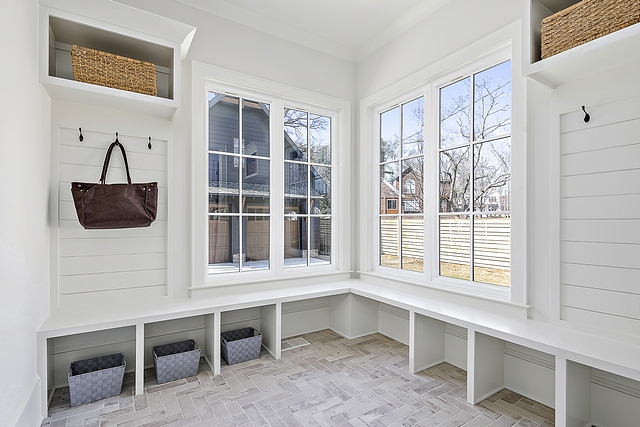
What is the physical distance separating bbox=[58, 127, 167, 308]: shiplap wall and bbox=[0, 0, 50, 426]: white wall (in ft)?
0.61

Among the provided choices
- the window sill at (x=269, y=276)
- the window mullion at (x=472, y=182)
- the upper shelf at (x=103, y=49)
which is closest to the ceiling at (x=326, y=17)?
the upper shelf at (x=103, y=49)

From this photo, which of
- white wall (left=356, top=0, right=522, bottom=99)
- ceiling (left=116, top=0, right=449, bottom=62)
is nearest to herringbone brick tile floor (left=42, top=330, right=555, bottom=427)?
white wall (left=356, top=0, right=522, bottom=99)

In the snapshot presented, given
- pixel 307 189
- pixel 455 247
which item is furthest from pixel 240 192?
pixel 455 247

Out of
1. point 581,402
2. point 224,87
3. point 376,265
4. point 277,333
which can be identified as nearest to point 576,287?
point 581,402

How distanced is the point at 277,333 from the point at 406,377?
3.38ft

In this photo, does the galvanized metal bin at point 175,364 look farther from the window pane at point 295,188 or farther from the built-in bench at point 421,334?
the window pane at point 295,188

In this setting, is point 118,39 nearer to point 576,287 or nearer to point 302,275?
point 302,275

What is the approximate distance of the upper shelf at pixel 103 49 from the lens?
211cm

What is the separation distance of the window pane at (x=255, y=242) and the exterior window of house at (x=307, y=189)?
0.20m

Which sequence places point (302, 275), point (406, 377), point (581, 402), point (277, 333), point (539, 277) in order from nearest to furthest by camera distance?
point (581, 402) < point (539, 277) < point (406, 377) < point (277, 333) < point (302, 275)

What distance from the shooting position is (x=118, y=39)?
2.36m

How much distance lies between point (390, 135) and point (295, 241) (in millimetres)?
1369

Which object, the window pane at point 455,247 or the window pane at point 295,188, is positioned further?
the window pane at point 295,188

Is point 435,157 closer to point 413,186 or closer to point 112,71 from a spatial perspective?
point 413,186
